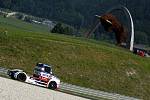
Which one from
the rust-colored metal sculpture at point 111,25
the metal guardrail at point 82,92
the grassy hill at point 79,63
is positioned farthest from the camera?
the rust-colored metal sculpture at point 111,25

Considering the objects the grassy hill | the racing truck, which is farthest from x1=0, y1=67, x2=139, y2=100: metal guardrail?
the grassy hill

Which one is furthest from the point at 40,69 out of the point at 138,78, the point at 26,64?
the point at 138,78

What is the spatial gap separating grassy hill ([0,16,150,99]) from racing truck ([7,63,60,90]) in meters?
9.31

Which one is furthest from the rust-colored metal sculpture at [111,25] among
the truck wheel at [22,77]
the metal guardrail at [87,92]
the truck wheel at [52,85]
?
the truck wheel at [22,77]

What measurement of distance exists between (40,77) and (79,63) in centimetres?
1771

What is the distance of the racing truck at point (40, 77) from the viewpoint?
42.7 metres

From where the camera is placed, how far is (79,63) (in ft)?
201

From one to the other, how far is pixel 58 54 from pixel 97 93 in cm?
1296

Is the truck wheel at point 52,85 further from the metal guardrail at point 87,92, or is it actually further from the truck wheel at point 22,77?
the truck wheel at point 22,77

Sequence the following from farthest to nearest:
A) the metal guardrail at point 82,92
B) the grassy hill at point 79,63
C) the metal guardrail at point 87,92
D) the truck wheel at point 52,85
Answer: the grassy hill at point 79,63
the metal guardrail at point 87,92
the metal guardrail at point 82,92
the truck wheel at point 52,85

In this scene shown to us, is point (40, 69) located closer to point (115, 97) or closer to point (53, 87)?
point (53, 87)

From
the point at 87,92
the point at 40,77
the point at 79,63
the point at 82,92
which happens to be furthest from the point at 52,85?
the point at 79,63

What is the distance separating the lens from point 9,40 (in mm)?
60938

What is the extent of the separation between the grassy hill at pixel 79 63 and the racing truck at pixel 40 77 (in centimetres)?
931
